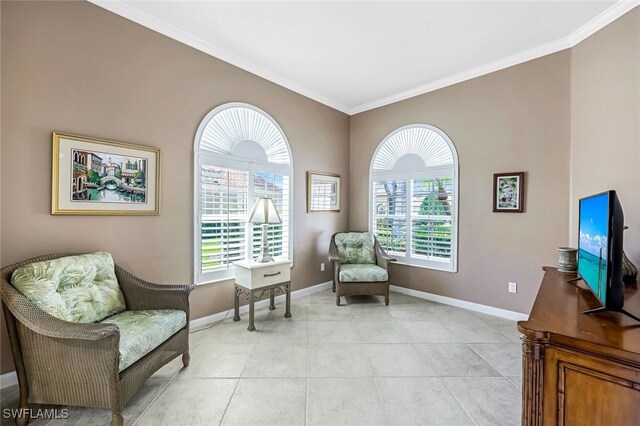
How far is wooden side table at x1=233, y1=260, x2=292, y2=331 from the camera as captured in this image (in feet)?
9.39

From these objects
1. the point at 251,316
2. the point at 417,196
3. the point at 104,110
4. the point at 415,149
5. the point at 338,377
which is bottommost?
the point at 338,377

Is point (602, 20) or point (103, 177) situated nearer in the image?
point (103, 177)

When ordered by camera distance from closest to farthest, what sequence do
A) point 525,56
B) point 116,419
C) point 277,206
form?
point 116,419
point 525,56
point 277,206

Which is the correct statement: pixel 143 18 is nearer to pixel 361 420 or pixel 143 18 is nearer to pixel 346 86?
pixel 346 86

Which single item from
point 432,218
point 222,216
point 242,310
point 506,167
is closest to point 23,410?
point 242,310

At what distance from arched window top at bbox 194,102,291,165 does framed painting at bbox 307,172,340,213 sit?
1.78ft

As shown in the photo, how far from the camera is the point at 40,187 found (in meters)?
2.02

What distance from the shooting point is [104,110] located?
7.57 ft

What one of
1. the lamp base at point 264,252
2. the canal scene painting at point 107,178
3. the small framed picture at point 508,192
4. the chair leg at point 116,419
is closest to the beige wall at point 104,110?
the canal scene painting at point 107,178

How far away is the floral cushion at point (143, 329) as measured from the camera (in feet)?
5.33

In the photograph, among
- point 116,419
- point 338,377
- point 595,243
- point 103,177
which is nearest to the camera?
point 595,243

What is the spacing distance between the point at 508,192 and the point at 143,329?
3.84 meters

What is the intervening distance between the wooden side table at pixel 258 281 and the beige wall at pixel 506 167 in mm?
2039

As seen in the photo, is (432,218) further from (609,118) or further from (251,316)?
(251,316)
